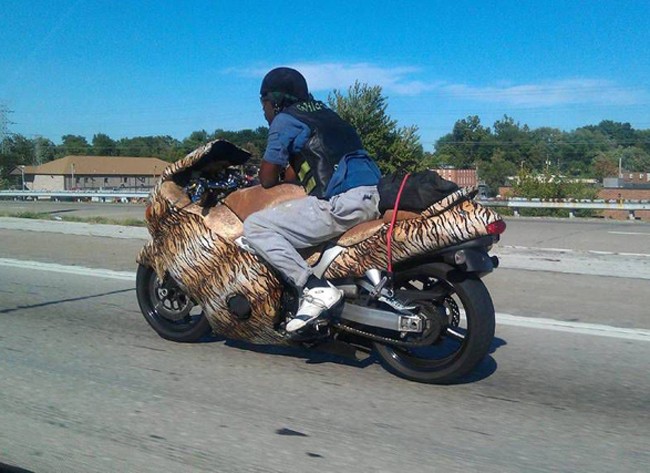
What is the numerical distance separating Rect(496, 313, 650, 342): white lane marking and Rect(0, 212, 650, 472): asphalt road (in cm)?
3

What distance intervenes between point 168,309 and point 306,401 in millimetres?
1889

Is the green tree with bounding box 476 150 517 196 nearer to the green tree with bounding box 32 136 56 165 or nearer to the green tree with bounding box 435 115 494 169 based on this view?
the green tree with bounding box 435 115 494 169

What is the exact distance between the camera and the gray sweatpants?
15.9 ft

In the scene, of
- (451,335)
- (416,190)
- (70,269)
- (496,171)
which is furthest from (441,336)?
(496,171)

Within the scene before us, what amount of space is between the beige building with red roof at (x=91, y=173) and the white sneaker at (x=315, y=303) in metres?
68.6

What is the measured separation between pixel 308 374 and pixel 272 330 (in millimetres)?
387

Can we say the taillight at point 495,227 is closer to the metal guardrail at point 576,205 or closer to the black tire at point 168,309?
the black tire at point 168,309

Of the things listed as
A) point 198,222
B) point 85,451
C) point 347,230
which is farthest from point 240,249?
point 85,451

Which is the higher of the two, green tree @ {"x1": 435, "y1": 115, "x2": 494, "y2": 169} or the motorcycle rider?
green tree @ {"x1": 435, "y1": 115, "x2": 494, "y2": 169}

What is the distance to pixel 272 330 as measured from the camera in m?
5.18

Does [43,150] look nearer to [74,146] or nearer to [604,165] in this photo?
[74,146]

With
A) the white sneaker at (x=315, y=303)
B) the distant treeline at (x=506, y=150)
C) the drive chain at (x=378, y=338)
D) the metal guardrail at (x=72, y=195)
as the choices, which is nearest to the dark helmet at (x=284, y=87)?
the white sneaker at (x=315, y=303)

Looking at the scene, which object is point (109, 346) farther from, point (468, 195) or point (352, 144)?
point (468, 195)

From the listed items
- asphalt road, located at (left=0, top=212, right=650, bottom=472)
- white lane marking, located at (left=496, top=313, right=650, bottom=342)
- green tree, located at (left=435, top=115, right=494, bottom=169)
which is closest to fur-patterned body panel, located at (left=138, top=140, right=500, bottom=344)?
asphalt road, located at (left=0, top=212, right=650, bottom=472)
